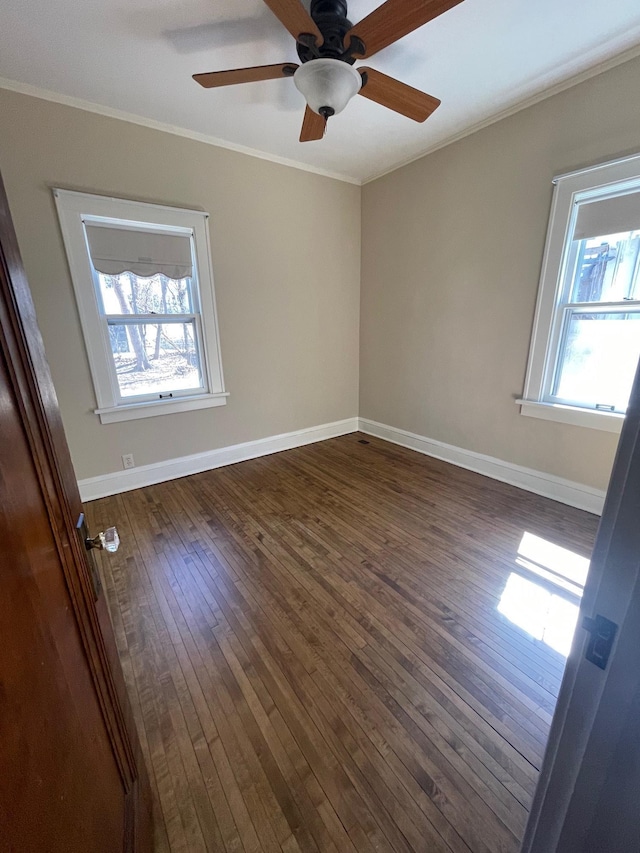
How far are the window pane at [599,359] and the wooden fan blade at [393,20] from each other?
80.0 inches

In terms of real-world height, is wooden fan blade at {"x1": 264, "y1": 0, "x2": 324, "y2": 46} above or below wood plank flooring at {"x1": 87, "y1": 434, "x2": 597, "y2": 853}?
above

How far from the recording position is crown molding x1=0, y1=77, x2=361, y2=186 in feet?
7.36

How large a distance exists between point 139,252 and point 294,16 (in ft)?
6.40

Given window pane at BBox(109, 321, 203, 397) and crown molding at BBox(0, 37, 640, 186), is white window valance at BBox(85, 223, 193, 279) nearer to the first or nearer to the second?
window pane at BBox(109, 321, 203, 397)

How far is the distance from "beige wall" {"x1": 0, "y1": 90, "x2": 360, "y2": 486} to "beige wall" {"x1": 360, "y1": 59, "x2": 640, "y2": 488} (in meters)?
0.53

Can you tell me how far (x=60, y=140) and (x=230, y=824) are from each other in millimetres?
3788

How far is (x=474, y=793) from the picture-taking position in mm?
1110

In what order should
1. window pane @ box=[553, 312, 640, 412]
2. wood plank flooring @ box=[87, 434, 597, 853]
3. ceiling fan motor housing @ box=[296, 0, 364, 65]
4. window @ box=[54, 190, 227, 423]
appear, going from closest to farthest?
wood plank flooring @ box=[87, 434, 597, 853] < ceiling fan motor housing @ box=[296, 0, 364, 65] < window pane @ box=[553, 312, 640, 412] < window @ box=[54, 190, 227, 423]

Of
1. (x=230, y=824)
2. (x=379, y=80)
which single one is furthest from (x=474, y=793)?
(x=379, y=80)

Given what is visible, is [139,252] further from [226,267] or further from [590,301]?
[590,301]

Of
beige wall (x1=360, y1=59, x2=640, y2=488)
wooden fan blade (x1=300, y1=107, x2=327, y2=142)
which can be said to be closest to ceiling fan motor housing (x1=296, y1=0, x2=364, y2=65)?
wooden fan blade (x1=300, y1=107, x2=327, y2=142)

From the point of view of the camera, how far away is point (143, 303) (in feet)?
9.74

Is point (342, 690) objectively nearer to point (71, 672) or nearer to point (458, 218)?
point (71, 672)

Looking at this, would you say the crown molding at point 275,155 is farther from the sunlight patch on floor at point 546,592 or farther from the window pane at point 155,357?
the sunlight patch on floor at point 546,592
